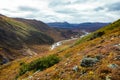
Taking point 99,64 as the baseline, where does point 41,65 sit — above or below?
below

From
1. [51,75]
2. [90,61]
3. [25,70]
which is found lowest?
[25,70]

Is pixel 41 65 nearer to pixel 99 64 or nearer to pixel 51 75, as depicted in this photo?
pixel 51 75

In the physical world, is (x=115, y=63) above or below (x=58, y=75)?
above

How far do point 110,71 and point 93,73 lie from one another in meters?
1.52

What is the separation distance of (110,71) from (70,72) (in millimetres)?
4159

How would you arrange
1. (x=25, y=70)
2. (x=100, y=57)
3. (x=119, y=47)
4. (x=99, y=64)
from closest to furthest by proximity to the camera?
(x=99, y=64), (x=100, y=57), (x=119, y=47), (x=25, y=70)

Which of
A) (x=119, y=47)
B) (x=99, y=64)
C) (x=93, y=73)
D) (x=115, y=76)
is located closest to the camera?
(x=115, y=76)

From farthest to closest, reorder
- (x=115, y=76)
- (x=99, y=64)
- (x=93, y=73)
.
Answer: (x=99, y=64)
(x=93, y=73)
(x=115, y=76)

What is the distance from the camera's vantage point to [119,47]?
27.4 m

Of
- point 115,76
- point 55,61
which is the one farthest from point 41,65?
point 115,76

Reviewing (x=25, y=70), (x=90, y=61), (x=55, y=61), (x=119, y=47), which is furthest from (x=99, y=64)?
(x=25, y=70)

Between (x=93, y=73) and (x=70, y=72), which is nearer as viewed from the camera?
(x=93, y=73)

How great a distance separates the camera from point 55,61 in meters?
34.3

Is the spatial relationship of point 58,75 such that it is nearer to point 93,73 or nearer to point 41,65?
point 93,73
